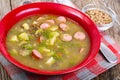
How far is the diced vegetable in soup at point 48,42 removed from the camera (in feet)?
5.28

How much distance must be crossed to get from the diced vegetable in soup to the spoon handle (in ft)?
0.38

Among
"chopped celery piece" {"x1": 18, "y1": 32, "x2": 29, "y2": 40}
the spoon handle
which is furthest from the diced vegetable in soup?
the spoon handle

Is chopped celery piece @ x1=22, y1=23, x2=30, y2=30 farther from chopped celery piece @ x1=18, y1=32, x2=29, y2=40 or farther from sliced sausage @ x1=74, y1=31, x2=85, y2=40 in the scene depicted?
A: sliced sausage @ x1=74, y1=31, x2=85, y2=40

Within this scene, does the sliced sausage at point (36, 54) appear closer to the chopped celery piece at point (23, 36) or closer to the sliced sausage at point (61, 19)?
the chopped celery piece at point (23, 36)

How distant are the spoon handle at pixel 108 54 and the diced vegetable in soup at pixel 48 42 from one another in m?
0.12

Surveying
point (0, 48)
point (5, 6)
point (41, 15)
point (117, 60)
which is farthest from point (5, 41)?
point (117, 60)

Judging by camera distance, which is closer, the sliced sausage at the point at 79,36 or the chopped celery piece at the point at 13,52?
the chopped celery piece at the point at 13,52

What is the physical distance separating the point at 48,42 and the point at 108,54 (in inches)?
13.9

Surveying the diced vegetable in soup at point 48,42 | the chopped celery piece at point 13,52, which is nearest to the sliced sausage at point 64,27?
the diced vegetable in soup at point 48,42

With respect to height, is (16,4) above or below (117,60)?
above

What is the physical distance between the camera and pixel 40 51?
5.40 ft

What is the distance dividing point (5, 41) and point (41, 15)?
1.01 ft

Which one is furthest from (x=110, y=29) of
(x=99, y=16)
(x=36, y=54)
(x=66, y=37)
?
(x=36, y=54)

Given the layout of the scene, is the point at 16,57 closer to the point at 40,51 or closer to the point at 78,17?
the point at 40,51
